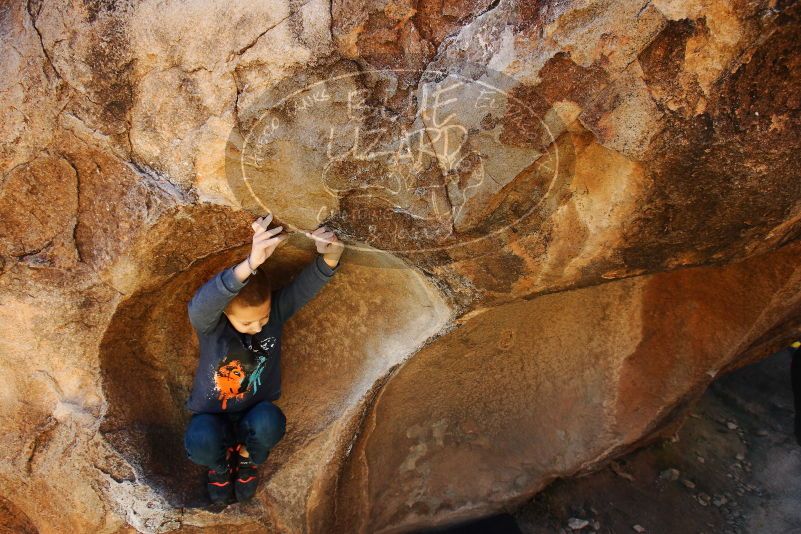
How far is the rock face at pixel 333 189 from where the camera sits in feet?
3.49

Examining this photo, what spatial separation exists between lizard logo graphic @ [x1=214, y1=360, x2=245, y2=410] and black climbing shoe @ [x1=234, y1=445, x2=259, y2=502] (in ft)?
0.48

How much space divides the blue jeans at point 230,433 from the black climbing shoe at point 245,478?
2.0 inches

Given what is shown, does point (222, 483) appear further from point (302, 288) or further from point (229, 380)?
point (302, 288)

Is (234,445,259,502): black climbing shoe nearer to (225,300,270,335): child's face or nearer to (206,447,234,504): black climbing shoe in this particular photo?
(206,447,234,504): black climbing shoe

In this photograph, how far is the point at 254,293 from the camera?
4.48 feet

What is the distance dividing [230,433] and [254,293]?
1.30 feet

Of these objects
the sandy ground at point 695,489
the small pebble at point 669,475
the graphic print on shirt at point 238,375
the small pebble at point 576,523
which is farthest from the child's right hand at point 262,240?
the small pebble at point 669,475

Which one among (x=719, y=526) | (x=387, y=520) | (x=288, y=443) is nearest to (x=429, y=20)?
(x=288, y=443)

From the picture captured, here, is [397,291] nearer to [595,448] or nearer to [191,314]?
[191,314]

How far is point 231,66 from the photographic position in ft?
3.80

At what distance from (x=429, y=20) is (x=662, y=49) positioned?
15.9 inches

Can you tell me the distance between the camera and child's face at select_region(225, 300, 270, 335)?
137 centimetres

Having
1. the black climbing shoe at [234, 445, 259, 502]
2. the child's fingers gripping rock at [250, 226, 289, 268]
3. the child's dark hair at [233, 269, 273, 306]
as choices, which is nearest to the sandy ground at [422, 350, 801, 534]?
the black climbing shoe at [234, 445, 259, 502]

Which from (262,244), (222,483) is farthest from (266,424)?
(262,244)
